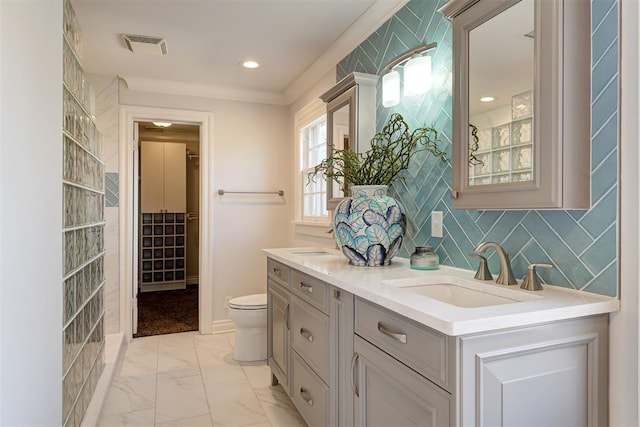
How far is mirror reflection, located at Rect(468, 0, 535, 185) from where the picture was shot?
1330mm

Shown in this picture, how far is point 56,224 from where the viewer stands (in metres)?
1.60

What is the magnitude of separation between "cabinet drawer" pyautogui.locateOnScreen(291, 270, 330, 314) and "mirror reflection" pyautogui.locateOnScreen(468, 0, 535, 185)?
761 millimetres

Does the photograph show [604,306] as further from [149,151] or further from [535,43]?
[149,151]

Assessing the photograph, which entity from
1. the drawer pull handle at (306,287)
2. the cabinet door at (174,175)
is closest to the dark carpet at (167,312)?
the cabinet door at (174,175)

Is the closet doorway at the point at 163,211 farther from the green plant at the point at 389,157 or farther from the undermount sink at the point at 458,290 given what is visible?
the undermount sink at the point at 458,290

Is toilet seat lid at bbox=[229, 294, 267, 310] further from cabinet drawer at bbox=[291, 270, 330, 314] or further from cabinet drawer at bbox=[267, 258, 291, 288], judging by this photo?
cabinet drawer at bbox=[291, 270, 330, 314]

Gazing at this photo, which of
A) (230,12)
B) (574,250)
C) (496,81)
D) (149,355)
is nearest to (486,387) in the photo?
(574,250)

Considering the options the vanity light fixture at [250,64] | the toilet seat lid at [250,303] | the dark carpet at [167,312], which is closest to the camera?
the toilet seat lid at [250,303]

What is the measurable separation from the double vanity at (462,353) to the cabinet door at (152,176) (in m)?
4.81

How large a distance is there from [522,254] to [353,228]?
76cm

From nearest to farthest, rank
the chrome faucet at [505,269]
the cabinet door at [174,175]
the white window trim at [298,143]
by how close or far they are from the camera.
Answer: the chrome faucet at [505,269], the white window trim at [298,143], the cabinet door at [174,175]

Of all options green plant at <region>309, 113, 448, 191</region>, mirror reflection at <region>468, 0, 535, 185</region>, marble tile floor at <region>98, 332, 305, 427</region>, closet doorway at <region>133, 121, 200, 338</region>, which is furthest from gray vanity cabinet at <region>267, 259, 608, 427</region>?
closet doorway at <region>133, 121, 200, 338</region>

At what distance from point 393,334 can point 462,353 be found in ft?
0.92

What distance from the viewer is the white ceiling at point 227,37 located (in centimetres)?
235
